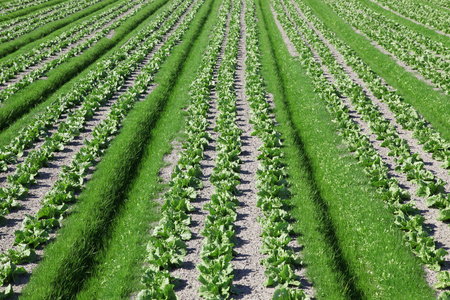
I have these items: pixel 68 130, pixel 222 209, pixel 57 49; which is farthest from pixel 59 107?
pixel 57 49

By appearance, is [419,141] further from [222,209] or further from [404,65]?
[404,65]

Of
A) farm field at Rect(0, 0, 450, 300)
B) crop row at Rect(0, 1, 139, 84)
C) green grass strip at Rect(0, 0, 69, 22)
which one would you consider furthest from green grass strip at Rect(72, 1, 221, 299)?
green grass strip at Rect(0, 0, 69, 22)

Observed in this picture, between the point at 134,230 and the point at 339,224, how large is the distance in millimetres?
5478

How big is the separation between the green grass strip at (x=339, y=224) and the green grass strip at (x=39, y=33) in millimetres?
22747

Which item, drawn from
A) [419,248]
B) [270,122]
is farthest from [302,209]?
[270,122]

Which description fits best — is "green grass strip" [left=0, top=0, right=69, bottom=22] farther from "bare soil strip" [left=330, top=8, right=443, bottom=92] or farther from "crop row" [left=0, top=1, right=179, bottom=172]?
"bare soil strip" [left=330, top=8, right=443, bottom=92]

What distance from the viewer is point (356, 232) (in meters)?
9.55

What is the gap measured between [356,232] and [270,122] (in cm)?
689

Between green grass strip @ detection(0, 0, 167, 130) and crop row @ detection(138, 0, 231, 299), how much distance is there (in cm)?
804

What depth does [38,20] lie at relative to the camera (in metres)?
37.5

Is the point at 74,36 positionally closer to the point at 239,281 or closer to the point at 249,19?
the point at 249,19

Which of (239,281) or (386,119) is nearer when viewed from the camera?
(239,281)

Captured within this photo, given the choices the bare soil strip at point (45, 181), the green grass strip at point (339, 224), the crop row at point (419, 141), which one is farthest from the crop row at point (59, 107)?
the crop row at point (419, 141)

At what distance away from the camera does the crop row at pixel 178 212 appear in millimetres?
7745
